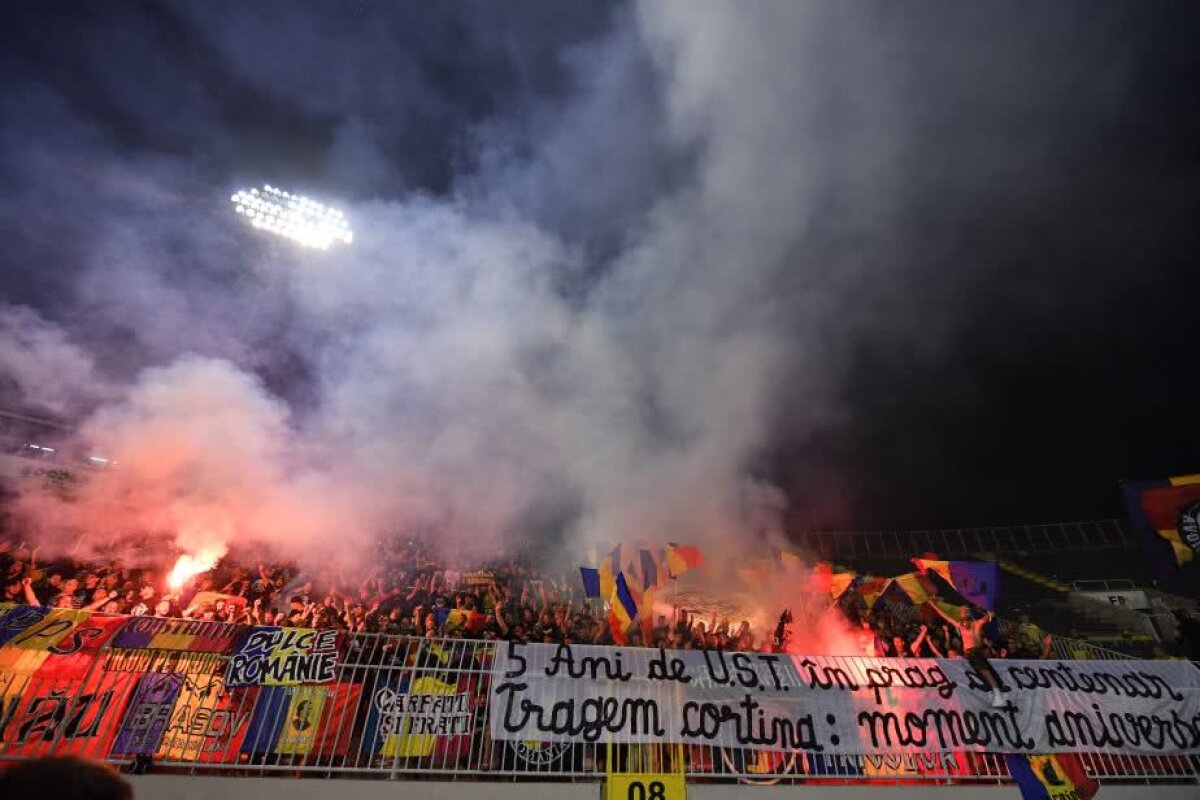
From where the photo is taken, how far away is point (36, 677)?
4973 millimetres

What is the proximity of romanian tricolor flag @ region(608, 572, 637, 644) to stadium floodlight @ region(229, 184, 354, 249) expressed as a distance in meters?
12.9

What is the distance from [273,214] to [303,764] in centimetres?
1493

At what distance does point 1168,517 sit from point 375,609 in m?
13.5

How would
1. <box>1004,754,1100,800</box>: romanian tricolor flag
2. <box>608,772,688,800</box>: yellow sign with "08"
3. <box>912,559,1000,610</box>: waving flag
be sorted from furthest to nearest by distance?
<box>912,559,1000,610</box>: waving flag < <box>1004,754,1100,800</box>: romanian tricolor flag < <box>608,772,688,800</box>: yellow sign with "08"

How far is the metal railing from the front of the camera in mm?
4969

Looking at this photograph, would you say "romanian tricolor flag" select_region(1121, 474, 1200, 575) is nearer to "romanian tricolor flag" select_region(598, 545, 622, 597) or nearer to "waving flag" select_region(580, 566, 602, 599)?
"romanian tricolor flag" select_region(598, 545, 622, 597)

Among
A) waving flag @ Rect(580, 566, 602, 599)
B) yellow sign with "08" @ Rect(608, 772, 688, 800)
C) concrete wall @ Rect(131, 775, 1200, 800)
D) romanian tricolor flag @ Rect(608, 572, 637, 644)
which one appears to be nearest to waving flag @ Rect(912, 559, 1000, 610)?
concrete wall @ Rect(131, 775, 1200, 800)

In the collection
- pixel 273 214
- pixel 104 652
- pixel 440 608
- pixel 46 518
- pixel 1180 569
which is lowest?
pixel 104 652

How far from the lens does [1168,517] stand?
377 inches

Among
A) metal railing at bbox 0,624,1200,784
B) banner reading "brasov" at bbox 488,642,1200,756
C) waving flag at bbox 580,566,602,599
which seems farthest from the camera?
waving flag at bbox 580,566,602,599

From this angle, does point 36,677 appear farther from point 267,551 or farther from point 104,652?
point 267,551

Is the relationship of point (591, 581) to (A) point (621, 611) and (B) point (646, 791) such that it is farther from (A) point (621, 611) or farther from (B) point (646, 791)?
(B) point (646, 791)

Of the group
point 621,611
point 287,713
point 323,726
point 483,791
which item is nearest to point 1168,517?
point 621,611

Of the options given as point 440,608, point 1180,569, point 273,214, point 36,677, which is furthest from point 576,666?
point 273,214
